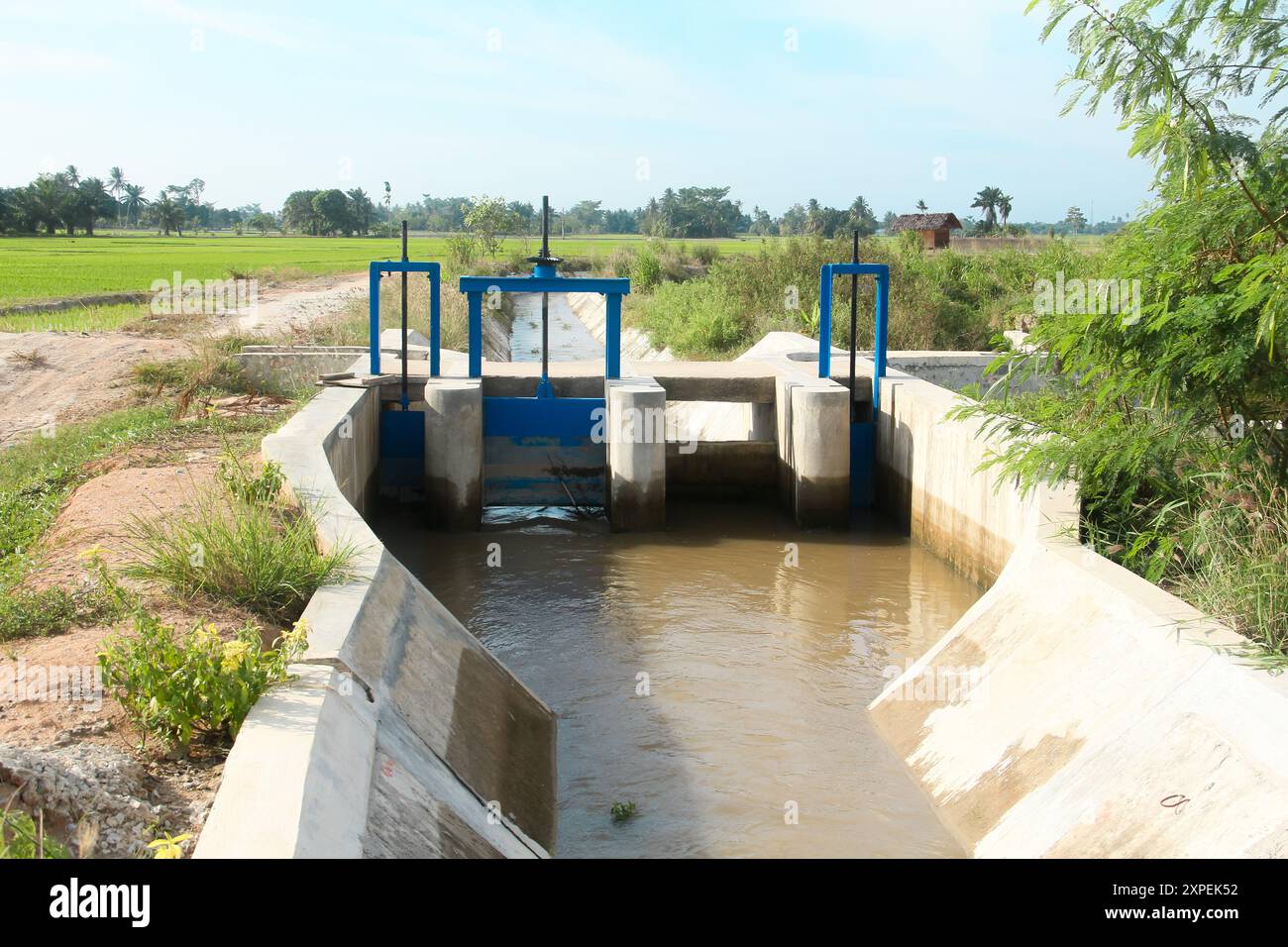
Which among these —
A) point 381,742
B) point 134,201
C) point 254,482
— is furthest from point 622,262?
point 134,201

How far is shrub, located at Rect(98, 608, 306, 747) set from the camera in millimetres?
4773

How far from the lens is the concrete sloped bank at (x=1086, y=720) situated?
4.78m

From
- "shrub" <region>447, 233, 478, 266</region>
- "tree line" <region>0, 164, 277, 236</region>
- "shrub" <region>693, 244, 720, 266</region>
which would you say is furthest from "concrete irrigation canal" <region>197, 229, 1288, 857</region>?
"tree line" <region>0, 164, 277, 236</region>

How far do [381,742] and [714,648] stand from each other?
472 centimetres

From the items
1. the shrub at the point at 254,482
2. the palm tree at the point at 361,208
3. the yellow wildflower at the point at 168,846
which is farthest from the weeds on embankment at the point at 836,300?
the palm tree at the point at 361,208

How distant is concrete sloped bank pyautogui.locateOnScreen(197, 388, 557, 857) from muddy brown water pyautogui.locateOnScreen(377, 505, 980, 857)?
0.49m

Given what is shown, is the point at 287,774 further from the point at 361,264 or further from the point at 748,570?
the point at 361,264

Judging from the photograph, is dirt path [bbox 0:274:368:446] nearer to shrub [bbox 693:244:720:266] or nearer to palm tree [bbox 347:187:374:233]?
shrub [bbox 693:244:720:266]

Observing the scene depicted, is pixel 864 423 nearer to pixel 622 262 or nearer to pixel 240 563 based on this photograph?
pixel 240 563

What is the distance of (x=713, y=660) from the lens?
916 cm

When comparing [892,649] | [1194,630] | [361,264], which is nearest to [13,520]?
[892,649]

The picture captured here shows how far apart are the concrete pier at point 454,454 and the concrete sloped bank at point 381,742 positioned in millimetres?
4207

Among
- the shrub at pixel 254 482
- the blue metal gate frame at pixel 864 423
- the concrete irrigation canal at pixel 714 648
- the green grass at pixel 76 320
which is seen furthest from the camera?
the green grass at pixel 76 320

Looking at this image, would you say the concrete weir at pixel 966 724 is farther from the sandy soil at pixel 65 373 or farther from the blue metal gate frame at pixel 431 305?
the sandy soil at pixel 65 373
